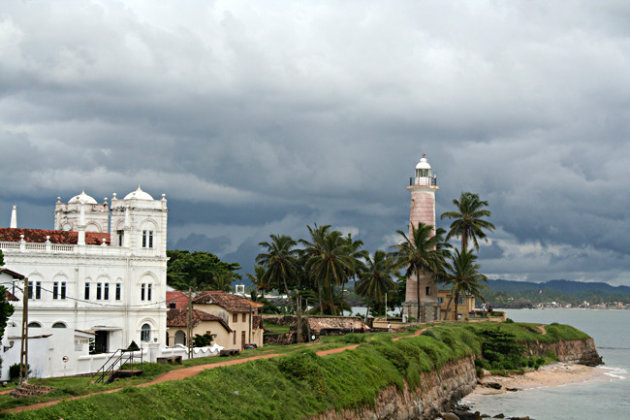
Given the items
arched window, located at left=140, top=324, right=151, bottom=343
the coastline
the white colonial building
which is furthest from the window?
the coastline

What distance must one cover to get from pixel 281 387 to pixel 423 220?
50.4 m

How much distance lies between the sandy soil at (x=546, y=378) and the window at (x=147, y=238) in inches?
1055

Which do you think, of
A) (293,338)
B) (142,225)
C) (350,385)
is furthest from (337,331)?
(350,385)

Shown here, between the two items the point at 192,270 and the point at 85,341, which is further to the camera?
the point at 192,270

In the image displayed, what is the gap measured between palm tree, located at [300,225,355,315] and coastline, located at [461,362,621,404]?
22.8 metres

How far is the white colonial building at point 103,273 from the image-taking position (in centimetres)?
5381

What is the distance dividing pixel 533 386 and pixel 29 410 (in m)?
46.5

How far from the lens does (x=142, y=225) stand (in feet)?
194

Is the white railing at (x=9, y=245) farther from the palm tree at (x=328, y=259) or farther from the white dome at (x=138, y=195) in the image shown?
the palm tree at (x=328, y=259)

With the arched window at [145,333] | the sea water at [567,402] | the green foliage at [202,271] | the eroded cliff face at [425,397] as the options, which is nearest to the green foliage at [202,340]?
the arched window at [145,333]

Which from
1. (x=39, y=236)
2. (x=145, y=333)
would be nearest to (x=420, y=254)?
(x=145, y=333)

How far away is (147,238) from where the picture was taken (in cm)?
5934

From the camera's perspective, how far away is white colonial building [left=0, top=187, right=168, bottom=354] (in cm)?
5381

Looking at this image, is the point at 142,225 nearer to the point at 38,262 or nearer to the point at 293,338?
the point at 38,262
